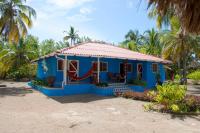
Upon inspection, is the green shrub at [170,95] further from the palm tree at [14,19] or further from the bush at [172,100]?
the palm tree at [14,19]

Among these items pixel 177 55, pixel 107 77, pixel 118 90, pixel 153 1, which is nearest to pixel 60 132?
pixel 153 1

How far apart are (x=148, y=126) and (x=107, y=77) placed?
1214cm

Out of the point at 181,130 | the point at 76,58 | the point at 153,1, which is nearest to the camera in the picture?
the point at 153,1

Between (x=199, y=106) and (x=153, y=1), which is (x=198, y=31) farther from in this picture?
(x=199, y=106)

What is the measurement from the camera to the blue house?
16.5 m

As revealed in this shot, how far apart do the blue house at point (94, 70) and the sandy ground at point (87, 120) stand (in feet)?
15.5

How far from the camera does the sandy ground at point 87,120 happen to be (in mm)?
7762

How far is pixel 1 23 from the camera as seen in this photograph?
23.0m

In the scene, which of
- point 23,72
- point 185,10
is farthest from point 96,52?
point 23,72

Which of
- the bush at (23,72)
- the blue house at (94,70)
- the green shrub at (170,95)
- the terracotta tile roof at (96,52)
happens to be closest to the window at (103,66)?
A: the blue house at (94,70)

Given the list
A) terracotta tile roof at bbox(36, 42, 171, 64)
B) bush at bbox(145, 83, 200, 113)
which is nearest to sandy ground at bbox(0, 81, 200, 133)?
bush at bbox(145, 83, 200, 113)

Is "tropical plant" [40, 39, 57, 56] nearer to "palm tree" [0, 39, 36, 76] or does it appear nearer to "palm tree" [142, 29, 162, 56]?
"palm tree" [0, 39, 36, 76]

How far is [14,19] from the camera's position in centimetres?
2403

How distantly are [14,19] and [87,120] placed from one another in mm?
18356
